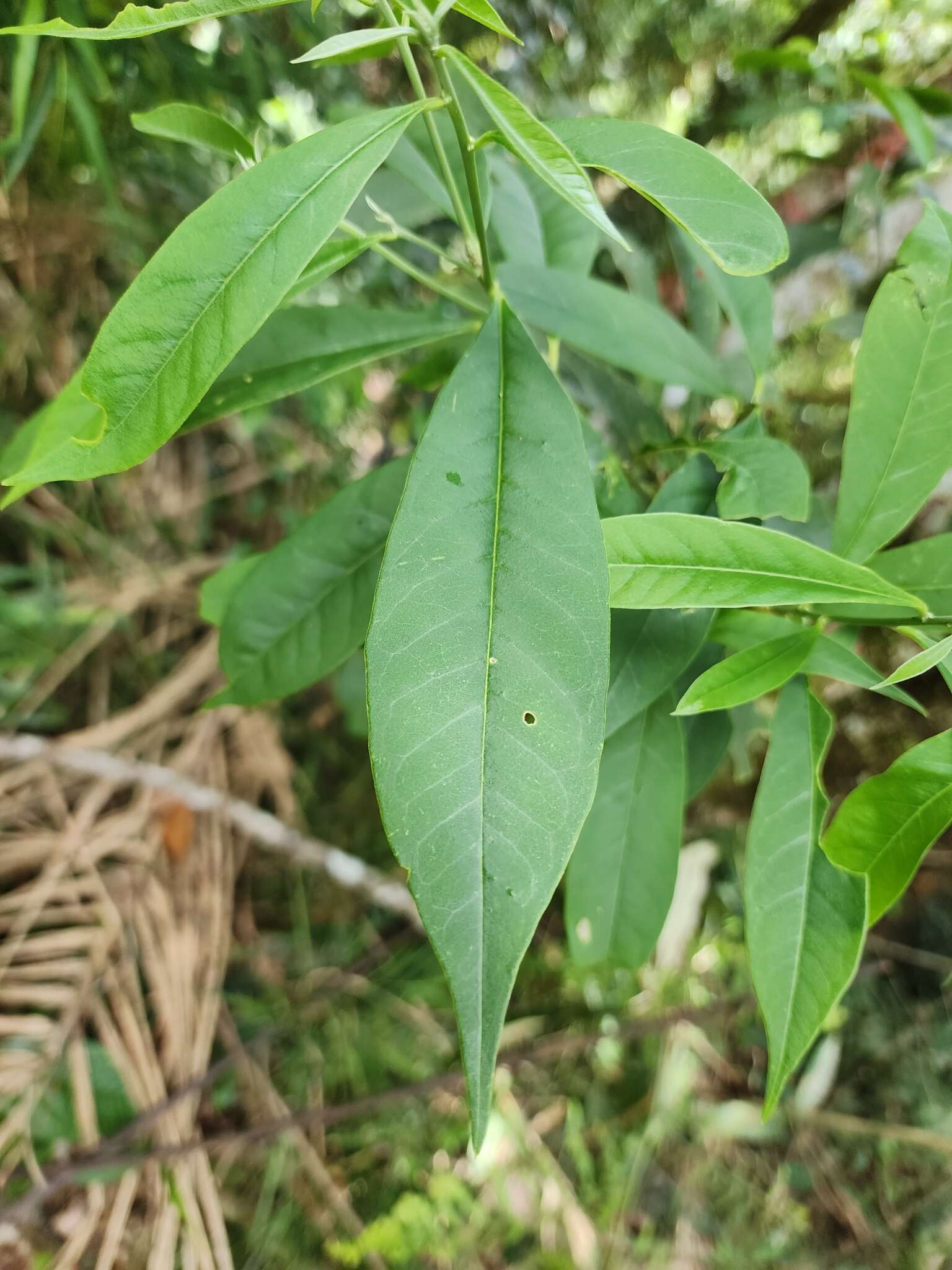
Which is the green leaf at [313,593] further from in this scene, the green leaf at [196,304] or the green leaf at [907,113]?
the green leaf at [907,113]

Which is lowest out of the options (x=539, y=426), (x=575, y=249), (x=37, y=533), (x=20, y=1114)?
(x=20, y=1114)

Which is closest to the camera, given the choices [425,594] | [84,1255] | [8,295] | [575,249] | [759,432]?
[425,594]

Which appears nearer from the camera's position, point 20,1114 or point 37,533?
point 20,1114

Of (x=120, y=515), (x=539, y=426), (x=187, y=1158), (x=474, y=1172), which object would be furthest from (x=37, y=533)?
(x=474, y=1172)

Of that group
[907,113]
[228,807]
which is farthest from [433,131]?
[228,807]

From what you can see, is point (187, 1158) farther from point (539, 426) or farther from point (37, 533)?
point (539, 426)

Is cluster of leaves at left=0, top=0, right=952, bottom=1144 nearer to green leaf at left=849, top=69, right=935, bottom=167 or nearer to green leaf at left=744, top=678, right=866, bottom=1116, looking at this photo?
green leaf at left=744, top=678, right=866, bottom=1116

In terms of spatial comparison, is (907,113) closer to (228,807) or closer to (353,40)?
(353,40)
